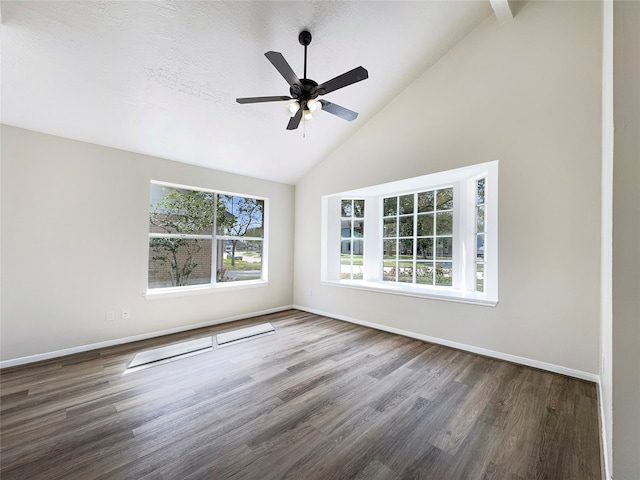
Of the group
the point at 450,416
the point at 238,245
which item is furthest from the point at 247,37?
the point at 450,416

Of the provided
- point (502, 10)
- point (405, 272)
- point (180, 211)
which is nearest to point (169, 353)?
point (180, 211)

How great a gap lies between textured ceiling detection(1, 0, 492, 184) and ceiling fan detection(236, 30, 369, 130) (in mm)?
430

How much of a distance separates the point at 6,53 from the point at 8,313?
2.45 metres

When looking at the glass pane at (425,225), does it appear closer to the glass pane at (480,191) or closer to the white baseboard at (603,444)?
the glass pane at (480,191)

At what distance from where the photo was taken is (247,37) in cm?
248

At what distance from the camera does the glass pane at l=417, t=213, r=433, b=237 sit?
13.3ft

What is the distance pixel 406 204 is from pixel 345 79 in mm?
2716

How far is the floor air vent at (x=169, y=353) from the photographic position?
9.24 feet

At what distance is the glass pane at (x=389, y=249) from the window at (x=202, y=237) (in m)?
2.28

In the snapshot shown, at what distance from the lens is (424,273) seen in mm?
4113

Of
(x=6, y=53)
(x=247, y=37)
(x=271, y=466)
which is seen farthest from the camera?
(x=247, y=37)

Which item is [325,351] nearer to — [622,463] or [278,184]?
[622,463]

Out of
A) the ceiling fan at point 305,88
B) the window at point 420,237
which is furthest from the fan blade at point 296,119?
the window at point 420,237

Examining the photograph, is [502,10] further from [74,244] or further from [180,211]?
[74,244]
